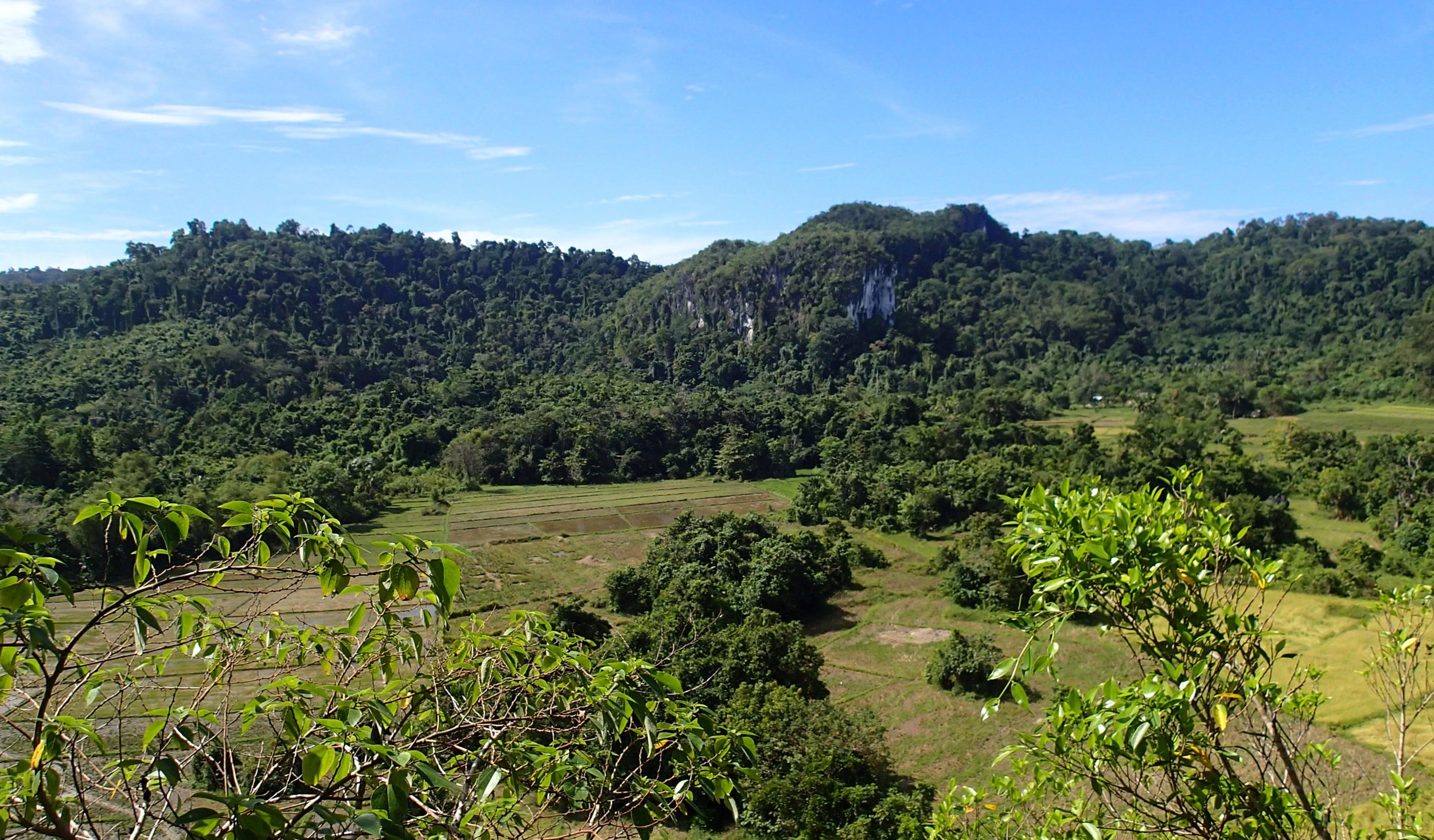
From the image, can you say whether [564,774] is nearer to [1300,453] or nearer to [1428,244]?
[1300,453]

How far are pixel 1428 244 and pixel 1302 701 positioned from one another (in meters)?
111

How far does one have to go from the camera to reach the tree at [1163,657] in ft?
8.66

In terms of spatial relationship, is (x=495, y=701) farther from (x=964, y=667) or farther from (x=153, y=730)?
(x=964, y=667)

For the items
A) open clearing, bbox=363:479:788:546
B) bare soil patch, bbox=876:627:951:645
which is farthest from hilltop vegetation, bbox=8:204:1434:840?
open clearing, bbox=363:479:788:546

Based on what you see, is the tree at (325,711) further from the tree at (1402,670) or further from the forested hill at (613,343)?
the forested hill at (613,343)

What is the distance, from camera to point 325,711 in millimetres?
2221

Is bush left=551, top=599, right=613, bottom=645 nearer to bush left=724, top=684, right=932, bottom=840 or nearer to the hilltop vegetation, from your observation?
the hilltop vegetation

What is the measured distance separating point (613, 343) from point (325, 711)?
294 ft

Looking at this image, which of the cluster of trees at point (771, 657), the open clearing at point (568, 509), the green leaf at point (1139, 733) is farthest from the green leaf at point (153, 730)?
the open clearing at point (568, 509)

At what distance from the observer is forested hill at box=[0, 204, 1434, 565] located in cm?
4709

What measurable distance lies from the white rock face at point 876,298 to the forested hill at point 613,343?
282mm

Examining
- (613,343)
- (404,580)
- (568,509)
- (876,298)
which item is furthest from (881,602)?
(613,343)

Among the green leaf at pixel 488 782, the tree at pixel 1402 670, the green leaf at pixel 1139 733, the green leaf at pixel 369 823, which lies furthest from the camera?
the tree at pixel 1402 670

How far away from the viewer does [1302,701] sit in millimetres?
3377
